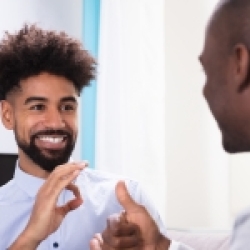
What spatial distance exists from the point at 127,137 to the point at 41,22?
27.7 inches

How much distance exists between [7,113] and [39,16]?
3.17 ft

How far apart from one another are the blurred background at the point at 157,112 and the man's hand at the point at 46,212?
2.85 feet

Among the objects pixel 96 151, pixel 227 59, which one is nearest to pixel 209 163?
pixel 96 151

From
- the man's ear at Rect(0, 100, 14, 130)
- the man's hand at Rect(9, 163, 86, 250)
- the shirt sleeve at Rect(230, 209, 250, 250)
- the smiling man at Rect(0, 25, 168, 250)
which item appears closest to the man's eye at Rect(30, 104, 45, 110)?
the smiling man at Rect(0, 25, 168, 250)

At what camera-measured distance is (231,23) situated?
70cm

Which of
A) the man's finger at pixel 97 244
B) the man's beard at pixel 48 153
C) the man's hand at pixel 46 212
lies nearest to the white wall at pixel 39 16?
the man's beard at pixel 48 153

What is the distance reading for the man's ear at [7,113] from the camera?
153cm

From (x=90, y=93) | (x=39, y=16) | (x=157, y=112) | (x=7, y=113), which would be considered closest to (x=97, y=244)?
(x=7, y=113)

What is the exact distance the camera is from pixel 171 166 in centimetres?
227

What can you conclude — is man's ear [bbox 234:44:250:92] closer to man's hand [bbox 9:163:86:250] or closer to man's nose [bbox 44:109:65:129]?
man's hand [bbox 9:163:86:250]

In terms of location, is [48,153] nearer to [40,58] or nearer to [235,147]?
[40,58]

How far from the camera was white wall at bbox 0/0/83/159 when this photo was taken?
2.23 metres

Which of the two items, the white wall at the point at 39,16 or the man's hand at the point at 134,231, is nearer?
the man's hand at the point at 134,231

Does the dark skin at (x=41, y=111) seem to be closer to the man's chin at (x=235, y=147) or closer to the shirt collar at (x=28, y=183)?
the shirt collar at (x=28, y=183)
